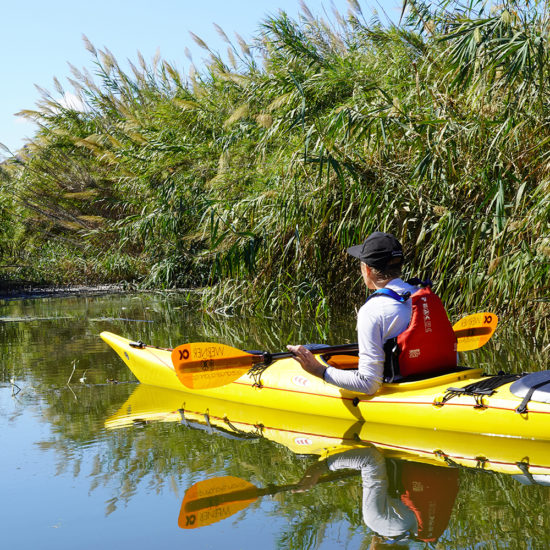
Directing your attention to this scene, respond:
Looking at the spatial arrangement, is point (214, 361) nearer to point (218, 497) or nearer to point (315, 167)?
point (218, 497)

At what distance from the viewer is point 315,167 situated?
574 cm

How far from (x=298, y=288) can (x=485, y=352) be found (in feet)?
6.20

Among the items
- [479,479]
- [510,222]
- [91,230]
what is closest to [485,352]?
[510,222]

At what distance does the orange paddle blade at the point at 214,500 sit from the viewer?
94.6 inches

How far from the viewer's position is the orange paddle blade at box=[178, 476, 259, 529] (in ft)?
7.88

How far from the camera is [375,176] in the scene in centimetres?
557

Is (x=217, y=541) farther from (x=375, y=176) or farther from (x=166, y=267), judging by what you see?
(x=166, y=267)

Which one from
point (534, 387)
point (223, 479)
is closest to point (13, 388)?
point (223, 479)

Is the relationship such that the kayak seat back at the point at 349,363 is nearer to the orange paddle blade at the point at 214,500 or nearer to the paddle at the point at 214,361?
the paddle at the point at 214,361

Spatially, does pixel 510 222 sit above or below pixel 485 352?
above

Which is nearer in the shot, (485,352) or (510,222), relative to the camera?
(510,222)

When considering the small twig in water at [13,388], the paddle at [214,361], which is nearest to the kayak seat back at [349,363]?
the paddle at [214,361]

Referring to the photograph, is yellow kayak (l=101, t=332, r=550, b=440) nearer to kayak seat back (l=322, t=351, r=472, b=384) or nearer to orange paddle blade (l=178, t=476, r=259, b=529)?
kayak seat back (l=322, t=351, r=472, b=384)

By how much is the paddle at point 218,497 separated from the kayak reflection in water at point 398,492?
0.37ft
